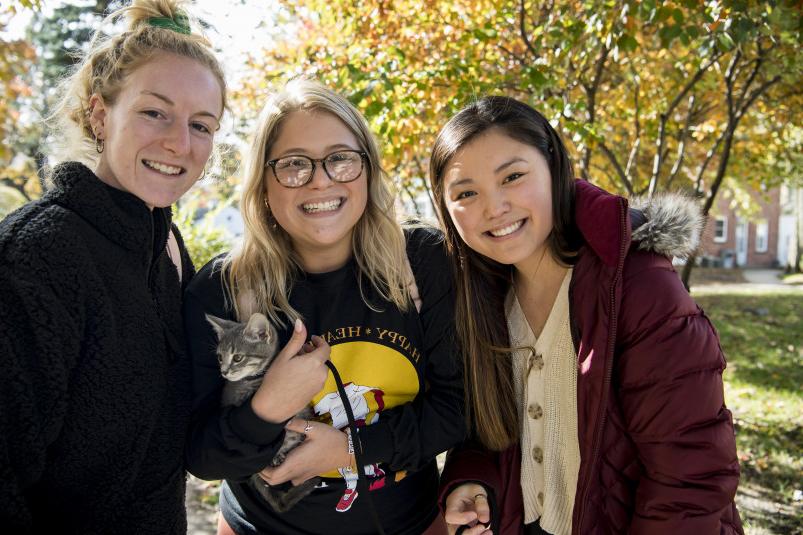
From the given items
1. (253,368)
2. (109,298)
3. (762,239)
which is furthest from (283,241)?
(762,239)

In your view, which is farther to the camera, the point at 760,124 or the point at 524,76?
the point at 760,124

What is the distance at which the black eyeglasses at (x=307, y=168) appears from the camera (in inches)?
86.8

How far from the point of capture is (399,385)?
2.20m

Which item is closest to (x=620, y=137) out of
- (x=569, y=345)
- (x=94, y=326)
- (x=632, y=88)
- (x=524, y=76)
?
(x=632, y=88)

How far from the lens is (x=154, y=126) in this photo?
1930mm

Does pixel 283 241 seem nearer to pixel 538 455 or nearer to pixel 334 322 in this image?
pixel 334 322

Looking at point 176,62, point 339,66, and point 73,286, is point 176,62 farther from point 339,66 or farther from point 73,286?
point 339,66

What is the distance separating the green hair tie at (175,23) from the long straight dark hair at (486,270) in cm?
112

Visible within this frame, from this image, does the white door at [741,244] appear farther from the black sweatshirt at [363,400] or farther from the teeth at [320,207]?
the teeth at [320,207]

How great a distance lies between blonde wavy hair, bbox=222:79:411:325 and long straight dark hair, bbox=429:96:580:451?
1.02 ft

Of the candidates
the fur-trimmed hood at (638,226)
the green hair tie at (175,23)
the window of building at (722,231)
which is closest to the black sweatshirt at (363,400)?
the fur-trimmed hood at (638,226)

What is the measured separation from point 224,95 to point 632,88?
248 inches

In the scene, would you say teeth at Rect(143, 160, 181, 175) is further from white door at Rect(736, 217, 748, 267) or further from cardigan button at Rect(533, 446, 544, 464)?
white door at Rect(736, 217, 748, 267)

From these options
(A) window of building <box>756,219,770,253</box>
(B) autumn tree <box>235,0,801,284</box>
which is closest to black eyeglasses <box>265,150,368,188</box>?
(B) autumn tree <box>235,0,801,284</box>
